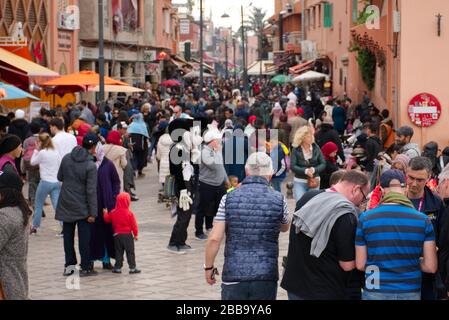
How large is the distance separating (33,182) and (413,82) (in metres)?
8.95

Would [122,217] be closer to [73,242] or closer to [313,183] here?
[73,242]

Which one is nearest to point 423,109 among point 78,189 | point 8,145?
point 78,189

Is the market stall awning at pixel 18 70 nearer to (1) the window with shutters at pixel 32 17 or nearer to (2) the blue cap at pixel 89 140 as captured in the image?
(1) the window with shutters at pixel 32 17

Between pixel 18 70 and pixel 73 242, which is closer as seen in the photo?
pixel 73 242

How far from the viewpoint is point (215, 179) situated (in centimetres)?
1461

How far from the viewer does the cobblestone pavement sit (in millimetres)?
10930

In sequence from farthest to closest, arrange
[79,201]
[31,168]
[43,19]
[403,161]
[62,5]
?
Answer: [62,5] → [43,19] → [31,168] → [79,201] → [403,161]

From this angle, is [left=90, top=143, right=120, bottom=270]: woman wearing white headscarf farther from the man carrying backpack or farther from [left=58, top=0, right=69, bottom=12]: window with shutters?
[left=58, top=0, right=69, bottom=12]: window with shutters

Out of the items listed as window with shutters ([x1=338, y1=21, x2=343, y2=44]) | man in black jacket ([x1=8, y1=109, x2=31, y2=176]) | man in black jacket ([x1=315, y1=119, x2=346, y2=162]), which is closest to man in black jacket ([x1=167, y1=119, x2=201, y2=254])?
man in black jacket ([x1=315, y1=119, x2=346, y2=162])

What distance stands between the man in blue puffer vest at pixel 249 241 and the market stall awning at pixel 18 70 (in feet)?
51.2

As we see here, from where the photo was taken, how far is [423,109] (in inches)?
839

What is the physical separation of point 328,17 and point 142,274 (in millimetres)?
34813

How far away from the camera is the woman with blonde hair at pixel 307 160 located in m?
14.6

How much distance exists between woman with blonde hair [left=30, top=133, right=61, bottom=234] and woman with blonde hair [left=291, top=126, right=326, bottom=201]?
3493 millimetres
